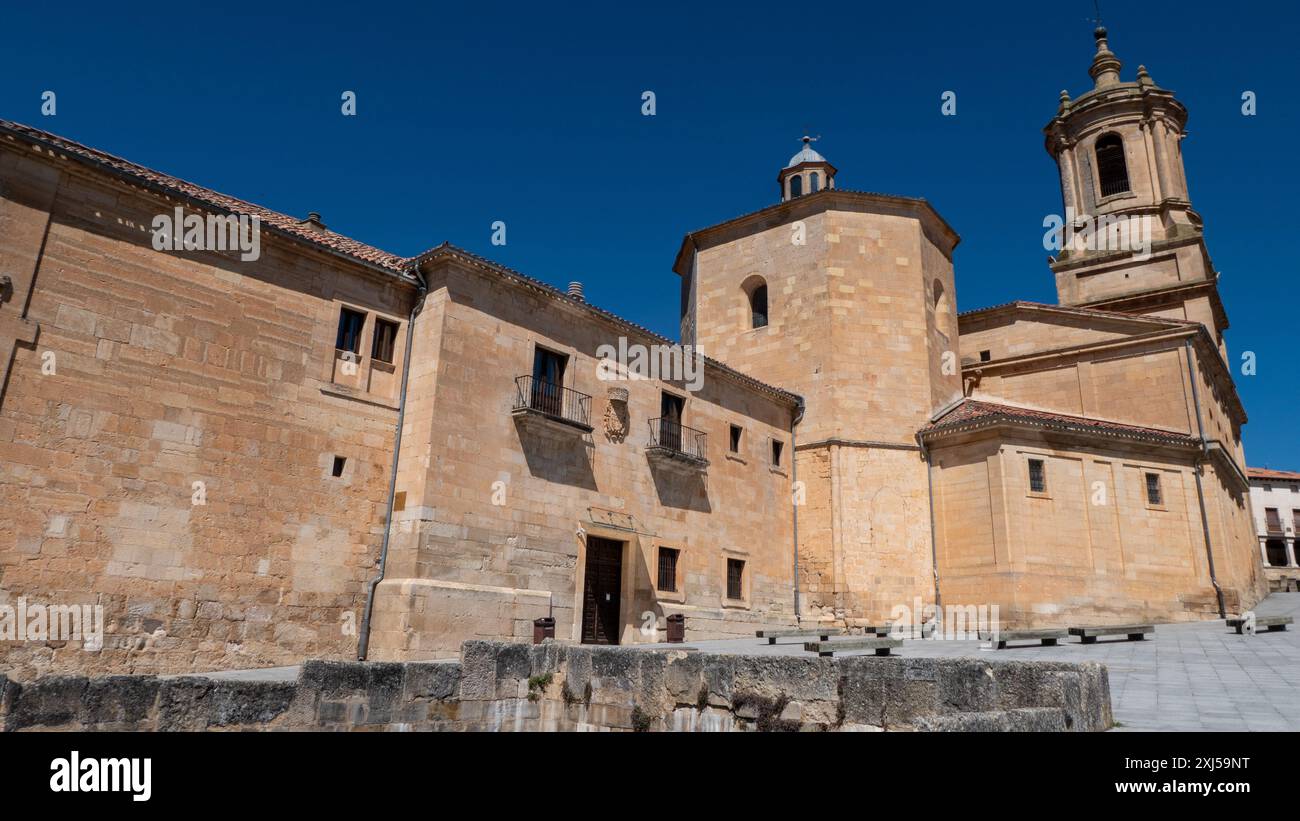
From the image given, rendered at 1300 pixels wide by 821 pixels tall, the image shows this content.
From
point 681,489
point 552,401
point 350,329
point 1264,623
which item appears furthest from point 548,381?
point 1264,623

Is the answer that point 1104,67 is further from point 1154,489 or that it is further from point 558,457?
point 558,457

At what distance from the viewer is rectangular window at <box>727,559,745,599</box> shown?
1977 centimetres

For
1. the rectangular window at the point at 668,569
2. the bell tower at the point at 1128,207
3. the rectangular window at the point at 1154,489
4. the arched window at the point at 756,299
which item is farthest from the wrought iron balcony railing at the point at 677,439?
the bell tower at the point at 1128,207

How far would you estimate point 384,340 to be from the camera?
1480 cm

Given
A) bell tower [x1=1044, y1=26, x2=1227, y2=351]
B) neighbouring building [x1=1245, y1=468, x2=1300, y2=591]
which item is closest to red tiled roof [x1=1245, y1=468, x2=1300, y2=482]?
neighbouring building [x1=1245, y1=468, x2=1300, y2=591]

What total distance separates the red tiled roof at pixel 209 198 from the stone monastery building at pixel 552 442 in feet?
0.29

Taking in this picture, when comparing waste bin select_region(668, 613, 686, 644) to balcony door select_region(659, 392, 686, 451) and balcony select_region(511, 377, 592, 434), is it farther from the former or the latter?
balcony select_region(511, 377, 592, 434)

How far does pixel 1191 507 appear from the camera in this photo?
21141 millimetres

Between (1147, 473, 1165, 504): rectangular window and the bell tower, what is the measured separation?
39.5ft

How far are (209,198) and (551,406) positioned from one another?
24.1ft

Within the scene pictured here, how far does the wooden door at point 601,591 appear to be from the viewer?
16.2m

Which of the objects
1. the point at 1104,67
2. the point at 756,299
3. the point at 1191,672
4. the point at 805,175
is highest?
the point at 1104,67
